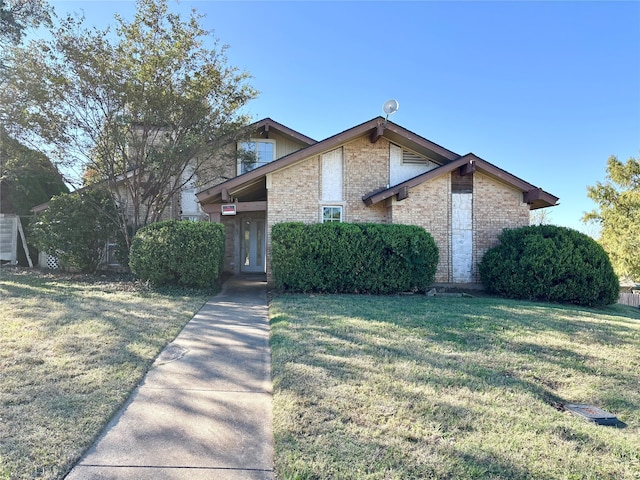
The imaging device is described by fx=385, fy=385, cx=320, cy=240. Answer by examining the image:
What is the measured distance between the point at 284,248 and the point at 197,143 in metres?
4.45

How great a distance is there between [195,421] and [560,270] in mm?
10572

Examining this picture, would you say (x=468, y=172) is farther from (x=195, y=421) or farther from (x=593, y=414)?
(x=195, y=421)

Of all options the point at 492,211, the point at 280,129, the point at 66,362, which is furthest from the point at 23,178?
the point at 492,211

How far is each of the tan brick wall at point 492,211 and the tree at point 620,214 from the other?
17050 millimetres

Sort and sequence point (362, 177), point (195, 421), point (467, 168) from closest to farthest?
point (195, 421) < point (467, 168) < point (362, 177)

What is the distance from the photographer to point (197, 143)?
39.1 feet

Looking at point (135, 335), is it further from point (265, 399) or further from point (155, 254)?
point (155, 254)

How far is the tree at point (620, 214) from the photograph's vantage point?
79.6 feet

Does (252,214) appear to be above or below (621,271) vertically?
above

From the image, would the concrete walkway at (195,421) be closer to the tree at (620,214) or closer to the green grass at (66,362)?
the green grass at (66,362)

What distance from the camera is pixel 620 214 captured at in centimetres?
2592

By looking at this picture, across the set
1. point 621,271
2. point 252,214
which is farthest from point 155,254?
point 621,271

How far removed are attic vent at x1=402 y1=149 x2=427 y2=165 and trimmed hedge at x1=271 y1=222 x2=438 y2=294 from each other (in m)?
3.27

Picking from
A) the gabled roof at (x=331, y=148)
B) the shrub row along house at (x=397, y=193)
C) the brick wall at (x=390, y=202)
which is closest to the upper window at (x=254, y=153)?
the shrub row along house at (x=397, y=193)
